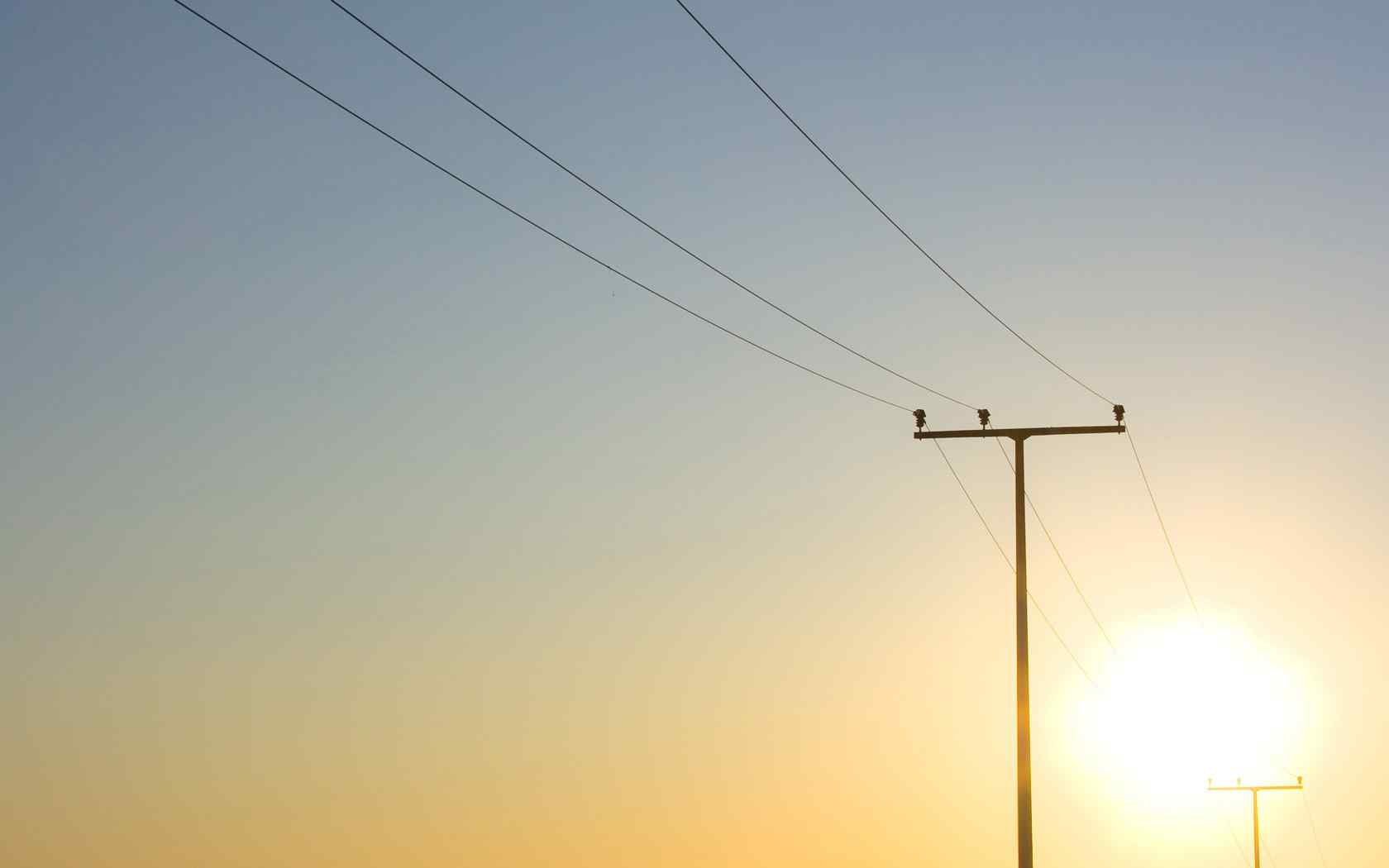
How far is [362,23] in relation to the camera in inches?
859

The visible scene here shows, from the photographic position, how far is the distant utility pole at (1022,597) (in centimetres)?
3806

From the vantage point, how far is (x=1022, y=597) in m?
39.3

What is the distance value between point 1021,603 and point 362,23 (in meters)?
21.4

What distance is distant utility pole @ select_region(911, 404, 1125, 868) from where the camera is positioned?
3806 centimetres

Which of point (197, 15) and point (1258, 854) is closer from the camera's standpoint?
point (197, 15)

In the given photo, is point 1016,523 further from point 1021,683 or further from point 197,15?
point 197,15

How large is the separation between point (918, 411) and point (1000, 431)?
1.70 metres

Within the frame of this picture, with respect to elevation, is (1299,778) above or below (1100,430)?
below

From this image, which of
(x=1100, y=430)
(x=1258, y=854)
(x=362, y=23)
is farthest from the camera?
(x=1258, y=854)

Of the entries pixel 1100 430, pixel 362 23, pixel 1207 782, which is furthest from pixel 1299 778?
pixel 362 23

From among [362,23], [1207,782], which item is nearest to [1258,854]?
[1207,782]

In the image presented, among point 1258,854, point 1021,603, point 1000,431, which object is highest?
point 1000,431

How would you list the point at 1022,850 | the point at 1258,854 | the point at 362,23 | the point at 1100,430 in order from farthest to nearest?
the point at 1258,854, the point at 1100,430, the point at 1022,850, the point at 362,23

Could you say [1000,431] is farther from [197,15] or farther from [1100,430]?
[197,15]
